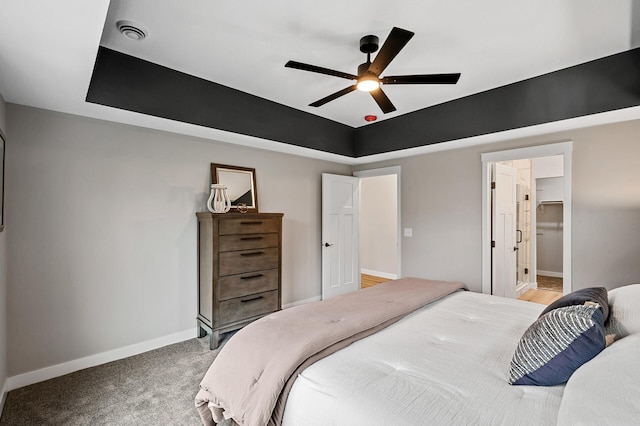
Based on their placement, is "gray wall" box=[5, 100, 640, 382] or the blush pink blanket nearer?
the blush pink blanket

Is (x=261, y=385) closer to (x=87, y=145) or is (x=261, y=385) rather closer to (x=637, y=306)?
(x=637, y=306)

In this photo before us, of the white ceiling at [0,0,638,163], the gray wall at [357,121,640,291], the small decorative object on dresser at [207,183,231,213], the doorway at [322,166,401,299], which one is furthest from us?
the doorway at [322,166,401,299]

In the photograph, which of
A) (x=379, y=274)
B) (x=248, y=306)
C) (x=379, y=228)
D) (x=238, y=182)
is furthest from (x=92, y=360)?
(x=379, y=228)

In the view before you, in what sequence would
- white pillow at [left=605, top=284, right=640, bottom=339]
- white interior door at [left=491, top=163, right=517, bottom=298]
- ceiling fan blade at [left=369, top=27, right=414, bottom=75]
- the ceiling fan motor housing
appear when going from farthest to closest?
white interior door at [left=491, top=163, right=517, bottom=298], the ceiling fan motor housing, ceiling fan blade at [left=369, top=27, right=414, bottom=75], white pillow at [left=605, top=284, right=640, bottom=339]

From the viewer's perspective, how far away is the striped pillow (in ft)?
3.72

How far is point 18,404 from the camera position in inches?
87.4

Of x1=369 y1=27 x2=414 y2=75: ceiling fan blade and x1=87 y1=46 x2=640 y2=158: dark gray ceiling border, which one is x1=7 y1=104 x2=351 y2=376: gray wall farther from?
x1=369 y1=27 x2=414 y2=75: ceiling fan blade

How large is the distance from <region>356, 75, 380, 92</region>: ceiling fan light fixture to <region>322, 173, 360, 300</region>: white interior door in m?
2.30

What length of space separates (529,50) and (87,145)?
369 centimetres

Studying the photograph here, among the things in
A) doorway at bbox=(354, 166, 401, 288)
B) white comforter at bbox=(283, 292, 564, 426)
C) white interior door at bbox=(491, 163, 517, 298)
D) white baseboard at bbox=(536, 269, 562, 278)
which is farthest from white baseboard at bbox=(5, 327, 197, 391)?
white baseboard at bbox=(536, 269, 562, 278)

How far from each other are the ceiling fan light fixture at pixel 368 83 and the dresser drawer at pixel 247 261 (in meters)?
1.97

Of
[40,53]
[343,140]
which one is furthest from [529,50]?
[40,53]

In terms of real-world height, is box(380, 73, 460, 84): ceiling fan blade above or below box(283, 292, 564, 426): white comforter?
above

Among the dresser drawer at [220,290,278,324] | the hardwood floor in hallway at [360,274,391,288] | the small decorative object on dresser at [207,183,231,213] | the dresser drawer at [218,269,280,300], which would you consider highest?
the small decorative object on dresser at [207,183,231,213]
